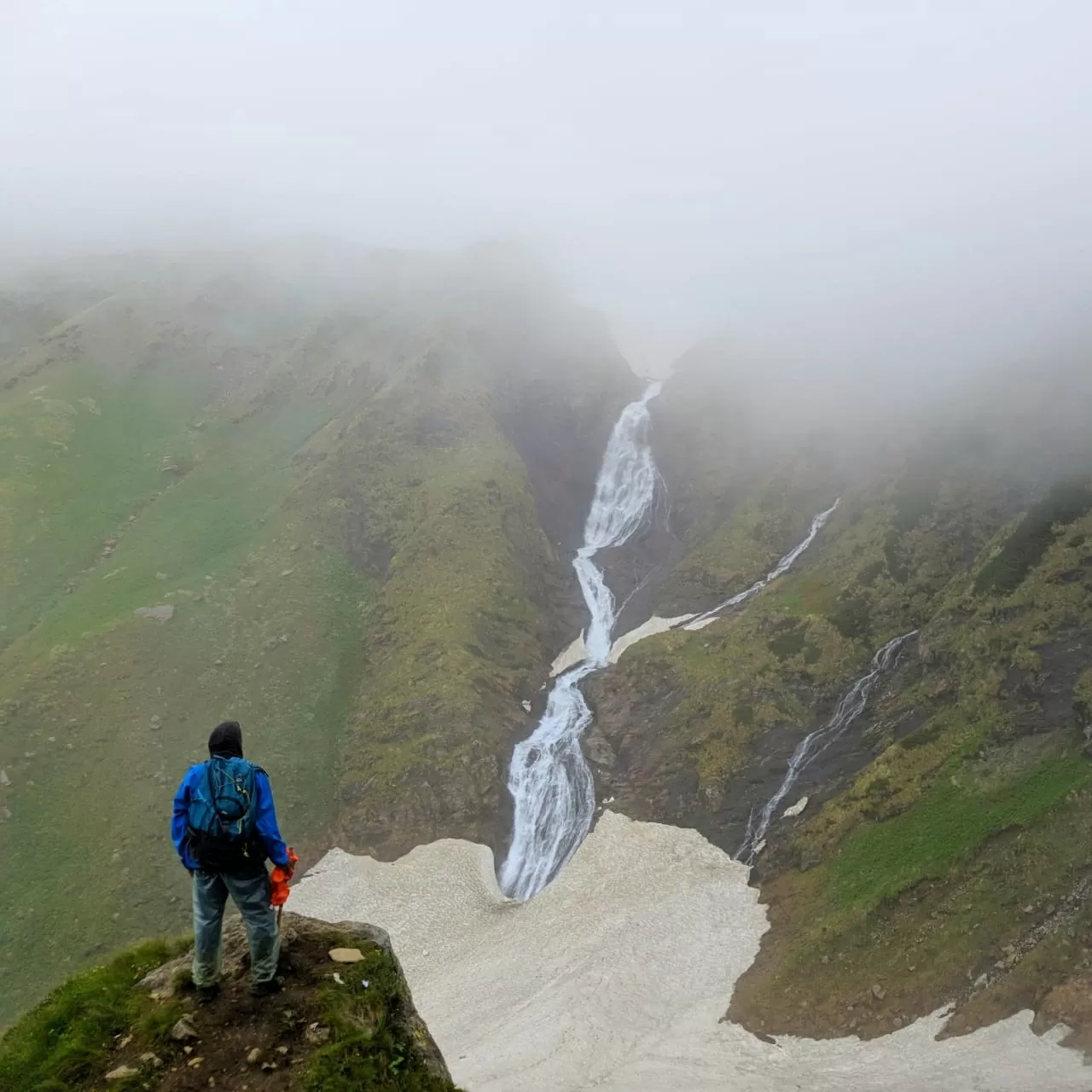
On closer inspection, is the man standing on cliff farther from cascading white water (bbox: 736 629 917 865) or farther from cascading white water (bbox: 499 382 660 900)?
cascading white water (bbox: 736 629 917 865)

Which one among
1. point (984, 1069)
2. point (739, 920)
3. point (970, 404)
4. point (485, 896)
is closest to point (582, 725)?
point (485, 896)

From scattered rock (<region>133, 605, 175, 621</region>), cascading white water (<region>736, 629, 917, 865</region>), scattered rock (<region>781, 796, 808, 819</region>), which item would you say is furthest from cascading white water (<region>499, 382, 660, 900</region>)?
scattered rock (<region>133, 605, 175, 621</region>)

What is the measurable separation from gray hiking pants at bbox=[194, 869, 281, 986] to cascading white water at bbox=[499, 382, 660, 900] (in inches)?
1340

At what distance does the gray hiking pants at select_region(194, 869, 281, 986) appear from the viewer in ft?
33.0

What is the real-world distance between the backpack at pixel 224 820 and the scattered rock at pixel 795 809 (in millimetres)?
38794

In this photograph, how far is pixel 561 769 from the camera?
5134cm

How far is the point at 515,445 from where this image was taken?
93438 millimetres

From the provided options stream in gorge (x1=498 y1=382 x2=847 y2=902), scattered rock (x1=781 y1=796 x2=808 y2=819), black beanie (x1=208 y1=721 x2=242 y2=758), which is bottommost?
scattered rock (x1=781 y1=796 x2=808 y2=819)

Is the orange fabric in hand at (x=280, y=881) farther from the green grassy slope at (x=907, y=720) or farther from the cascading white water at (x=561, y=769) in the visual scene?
the cascading white water at (x=561, y=769)

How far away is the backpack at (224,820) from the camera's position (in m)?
9.84

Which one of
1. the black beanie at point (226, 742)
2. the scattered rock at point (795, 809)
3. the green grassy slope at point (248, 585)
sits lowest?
the scattered rock at point (795, 809)

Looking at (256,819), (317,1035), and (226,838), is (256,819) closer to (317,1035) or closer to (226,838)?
(226,838)

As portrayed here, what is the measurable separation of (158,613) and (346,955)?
51858 mm

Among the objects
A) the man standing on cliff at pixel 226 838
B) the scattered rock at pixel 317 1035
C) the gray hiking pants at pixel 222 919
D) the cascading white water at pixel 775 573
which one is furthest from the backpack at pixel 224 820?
the cascading white water at pixel 775 573
